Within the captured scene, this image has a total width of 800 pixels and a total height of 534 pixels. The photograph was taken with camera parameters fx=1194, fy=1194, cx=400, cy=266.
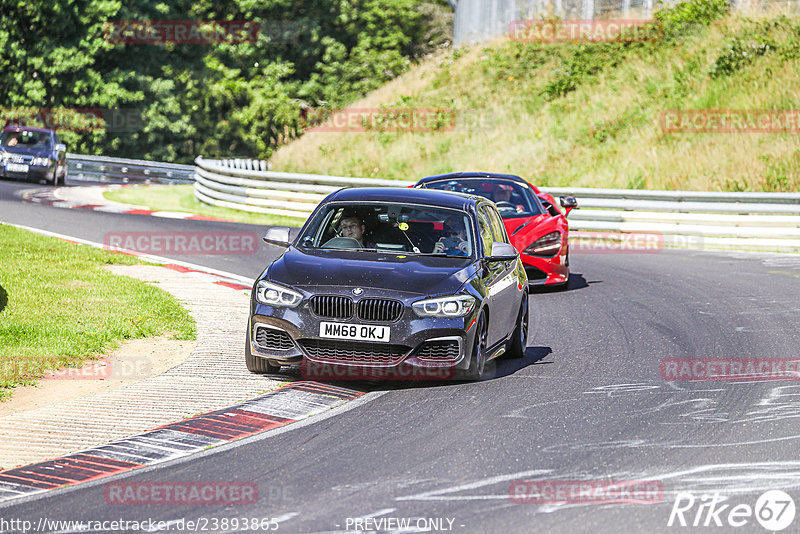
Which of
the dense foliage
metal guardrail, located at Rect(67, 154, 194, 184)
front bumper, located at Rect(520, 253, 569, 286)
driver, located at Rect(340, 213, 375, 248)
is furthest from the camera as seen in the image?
the dense foliage

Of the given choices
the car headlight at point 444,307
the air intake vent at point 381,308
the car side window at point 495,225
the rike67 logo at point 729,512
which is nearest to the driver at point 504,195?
the car side window at point 495,225

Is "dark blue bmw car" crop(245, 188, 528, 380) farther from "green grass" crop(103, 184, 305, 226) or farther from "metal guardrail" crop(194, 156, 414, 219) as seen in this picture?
"green grass" crop(103, 184, 305, 226)

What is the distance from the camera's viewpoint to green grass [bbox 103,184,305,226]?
26.2 meters

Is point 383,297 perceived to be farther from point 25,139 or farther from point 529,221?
point 25,139

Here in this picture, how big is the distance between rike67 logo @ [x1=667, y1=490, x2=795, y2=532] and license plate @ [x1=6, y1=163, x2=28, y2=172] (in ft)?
91.3

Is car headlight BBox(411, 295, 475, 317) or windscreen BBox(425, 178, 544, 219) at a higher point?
windscreen BBox(425, 178, 544, 219)

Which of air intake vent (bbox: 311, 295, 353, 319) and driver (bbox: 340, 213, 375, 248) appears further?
driver (bbox: 340, 213, 375, 248)

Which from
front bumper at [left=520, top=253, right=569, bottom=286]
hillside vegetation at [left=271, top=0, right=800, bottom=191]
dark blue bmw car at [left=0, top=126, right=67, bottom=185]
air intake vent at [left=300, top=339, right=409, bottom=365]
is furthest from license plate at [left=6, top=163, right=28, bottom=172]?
air intake vent at [left=300, top=339, right=409, bottom=365]

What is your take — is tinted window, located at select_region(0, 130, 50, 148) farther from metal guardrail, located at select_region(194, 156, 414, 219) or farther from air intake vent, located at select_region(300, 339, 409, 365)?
air intake vent, located at select_region(300, 339, 409, 365)

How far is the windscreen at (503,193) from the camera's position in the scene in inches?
637

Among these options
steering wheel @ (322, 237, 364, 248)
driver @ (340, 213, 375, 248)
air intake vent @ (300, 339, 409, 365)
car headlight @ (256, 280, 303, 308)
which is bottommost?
air intake vent @ (300, 339, 409, 365)

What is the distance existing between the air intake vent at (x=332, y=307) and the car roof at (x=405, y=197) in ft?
5.59

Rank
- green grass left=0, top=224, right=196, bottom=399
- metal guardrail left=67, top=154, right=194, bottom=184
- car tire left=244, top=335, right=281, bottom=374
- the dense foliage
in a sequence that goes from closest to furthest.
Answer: car tire left=244, top=335, right=281, bottom=374, green grass left=0, top=224, right=196, bottom=399, metal guardrail left=67, top=154, right=194, bottom=184, the dense foliage

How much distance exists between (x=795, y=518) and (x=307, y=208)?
20611 mm
